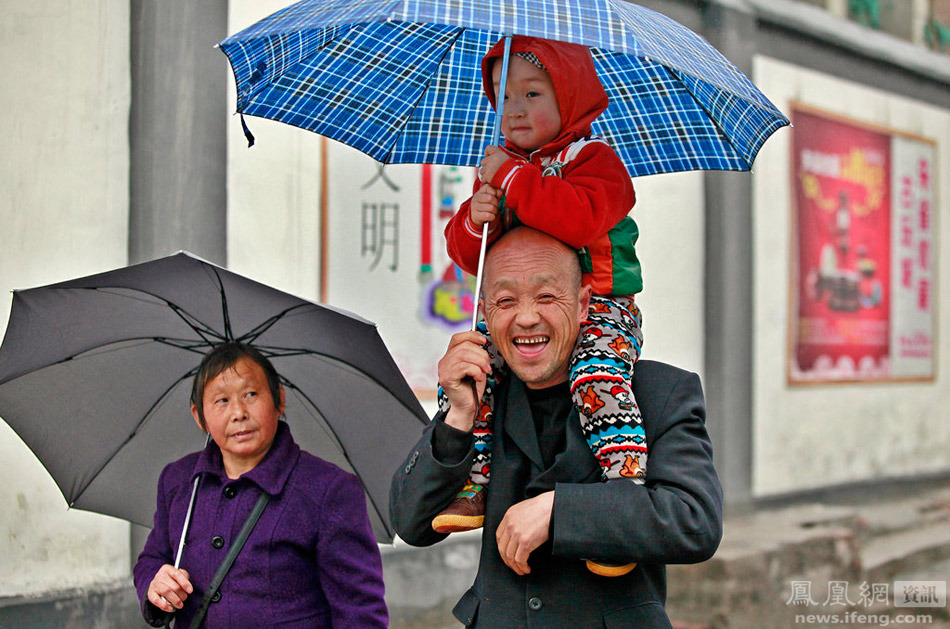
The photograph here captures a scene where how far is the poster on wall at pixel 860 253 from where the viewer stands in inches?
321

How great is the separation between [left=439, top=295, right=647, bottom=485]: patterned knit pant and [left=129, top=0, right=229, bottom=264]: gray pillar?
111 inches

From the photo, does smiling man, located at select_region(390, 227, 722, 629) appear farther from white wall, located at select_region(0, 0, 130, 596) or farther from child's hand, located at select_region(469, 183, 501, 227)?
white wall, located at select_region(0, 0, 130, 596)

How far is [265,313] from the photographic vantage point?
2.72m

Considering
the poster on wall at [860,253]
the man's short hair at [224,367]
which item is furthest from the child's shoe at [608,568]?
the poster on wall at [860,253]

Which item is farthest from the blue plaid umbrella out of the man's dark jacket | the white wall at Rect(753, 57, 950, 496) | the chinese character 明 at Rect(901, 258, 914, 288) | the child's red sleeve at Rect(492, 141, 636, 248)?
the chinese character 明 at Rect(901, 258, 914, 288)

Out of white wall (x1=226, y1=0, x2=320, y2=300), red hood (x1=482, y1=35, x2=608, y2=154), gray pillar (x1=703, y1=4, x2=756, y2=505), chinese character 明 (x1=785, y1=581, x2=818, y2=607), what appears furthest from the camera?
gray pillar (x1=703, y1=4, x2=756, y2=505)

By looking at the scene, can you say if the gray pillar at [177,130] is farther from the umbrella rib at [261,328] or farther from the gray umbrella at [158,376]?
the umbrella rib at [261,328]

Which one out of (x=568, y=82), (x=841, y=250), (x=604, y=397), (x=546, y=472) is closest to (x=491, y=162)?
(x=568, y=82)

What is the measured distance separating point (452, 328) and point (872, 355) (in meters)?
4.70

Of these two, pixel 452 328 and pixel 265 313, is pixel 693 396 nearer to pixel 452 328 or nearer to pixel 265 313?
pixel 265 313

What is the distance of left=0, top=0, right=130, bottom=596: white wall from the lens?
13.8ft

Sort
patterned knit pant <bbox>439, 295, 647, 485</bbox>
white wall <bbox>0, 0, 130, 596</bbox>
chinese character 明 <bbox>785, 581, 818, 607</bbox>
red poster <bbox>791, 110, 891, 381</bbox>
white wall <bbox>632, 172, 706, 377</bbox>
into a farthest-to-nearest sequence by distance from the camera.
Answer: red poster <bbox>791, 110, 891, 381</bbox>
white wall <bbox>632, 172, 706, 377</bbox>
chinese character 明 <bbox>785, 581, 818, 607</bbox>
white wall <bbox>0, 0, 130, 596</bbox>
patterned knit pant <bbox>439, 295, 647, 485</bbox>

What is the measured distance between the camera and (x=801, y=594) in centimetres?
652

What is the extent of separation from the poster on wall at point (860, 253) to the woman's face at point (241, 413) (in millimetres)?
6081
